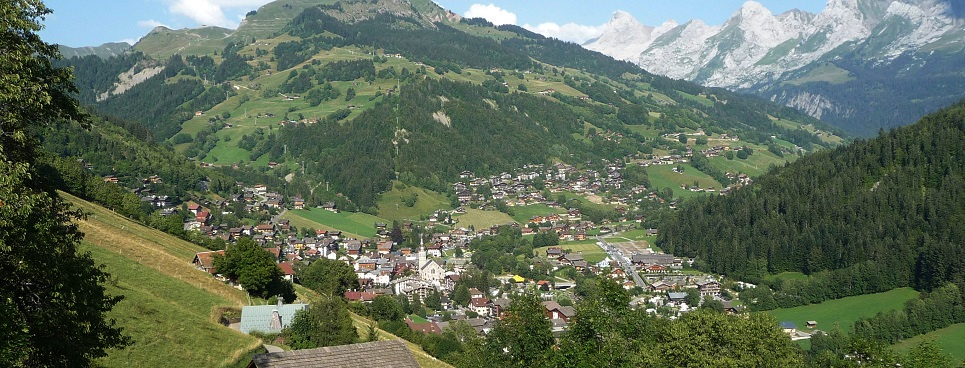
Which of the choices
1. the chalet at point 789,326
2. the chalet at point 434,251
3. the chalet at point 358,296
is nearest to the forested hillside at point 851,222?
the chalet at point 789,326

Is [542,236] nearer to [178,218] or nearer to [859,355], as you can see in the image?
[178,218]

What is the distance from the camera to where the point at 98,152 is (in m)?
134

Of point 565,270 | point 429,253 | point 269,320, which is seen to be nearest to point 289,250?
point 429,253

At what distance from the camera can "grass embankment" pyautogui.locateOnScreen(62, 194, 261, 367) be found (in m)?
32.9

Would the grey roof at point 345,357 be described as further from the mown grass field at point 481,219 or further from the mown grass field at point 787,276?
the mown grass field at point 481,219

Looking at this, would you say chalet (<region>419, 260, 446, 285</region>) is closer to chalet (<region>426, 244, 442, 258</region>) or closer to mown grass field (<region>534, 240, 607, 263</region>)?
chalet (<region>426, 244, 442, 258</region>)

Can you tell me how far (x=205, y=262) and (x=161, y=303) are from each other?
22.8 m

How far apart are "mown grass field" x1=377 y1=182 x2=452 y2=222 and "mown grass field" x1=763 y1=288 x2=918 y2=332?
9732 cm

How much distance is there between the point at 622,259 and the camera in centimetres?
14225

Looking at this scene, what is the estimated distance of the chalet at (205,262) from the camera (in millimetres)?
58625

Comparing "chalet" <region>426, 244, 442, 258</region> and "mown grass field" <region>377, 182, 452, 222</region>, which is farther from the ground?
"mown grass field" <region>377, 182, 452, 222</region>

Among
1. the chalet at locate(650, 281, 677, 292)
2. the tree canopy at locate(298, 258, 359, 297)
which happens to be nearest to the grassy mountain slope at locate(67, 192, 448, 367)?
the tree canopy at locate(298, 258, 359, 297)

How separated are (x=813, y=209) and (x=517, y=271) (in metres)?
60.0

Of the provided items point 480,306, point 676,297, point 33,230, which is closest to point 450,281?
point 480,306
